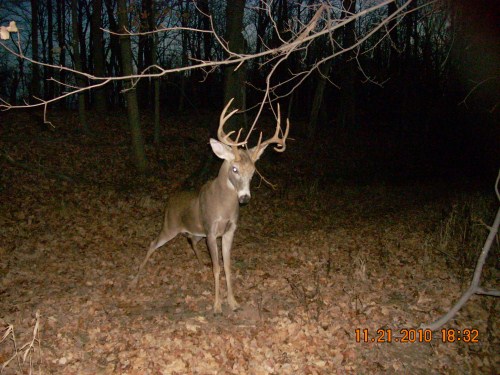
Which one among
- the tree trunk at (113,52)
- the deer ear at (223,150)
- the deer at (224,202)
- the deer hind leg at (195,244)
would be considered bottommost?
the deer hind leg at (195,244)

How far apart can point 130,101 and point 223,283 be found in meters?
7.04

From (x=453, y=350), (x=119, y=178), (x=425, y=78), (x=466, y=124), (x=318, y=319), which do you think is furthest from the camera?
(x=425, y=78)

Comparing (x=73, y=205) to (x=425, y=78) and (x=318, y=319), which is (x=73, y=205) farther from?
(x=425, y=78)

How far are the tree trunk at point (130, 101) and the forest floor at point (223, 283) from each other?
1.92 feet

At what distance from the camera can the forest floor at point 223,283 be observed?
487 cm

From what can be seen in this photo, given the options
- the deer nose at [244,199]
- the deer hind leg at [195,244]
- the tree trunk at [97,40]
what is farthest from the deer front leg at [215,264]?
the tree trunk at [97,40]

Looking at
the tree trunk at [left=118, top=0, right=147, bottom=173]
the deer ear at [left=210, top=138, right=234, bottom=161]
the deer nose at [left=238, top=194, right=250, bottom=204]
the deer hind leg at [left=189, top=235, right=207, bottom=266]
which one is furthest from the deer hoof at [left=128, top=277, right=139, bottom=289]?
the tree trunk at [left=118, top=0, right=147, bottom=173]

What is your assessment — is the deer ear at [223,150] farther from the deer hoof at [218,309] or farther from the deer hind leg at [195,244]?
the deer hoof at [218,309]

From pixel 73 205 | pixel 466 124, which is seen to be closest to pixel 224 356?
pixel 73 205

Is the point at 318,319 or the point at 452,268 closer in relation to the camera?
the point at 318,319

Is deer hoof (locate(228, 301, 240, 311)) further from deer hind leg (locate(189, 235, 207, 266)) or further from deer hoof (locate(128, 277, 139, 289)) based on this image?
deer hoof (locate(128, 277, 139, 289))

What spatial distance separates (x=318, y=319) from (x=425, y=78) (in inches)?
909

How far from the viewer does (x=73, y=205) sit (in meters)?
9.91

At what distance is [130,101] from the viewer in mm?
11773
